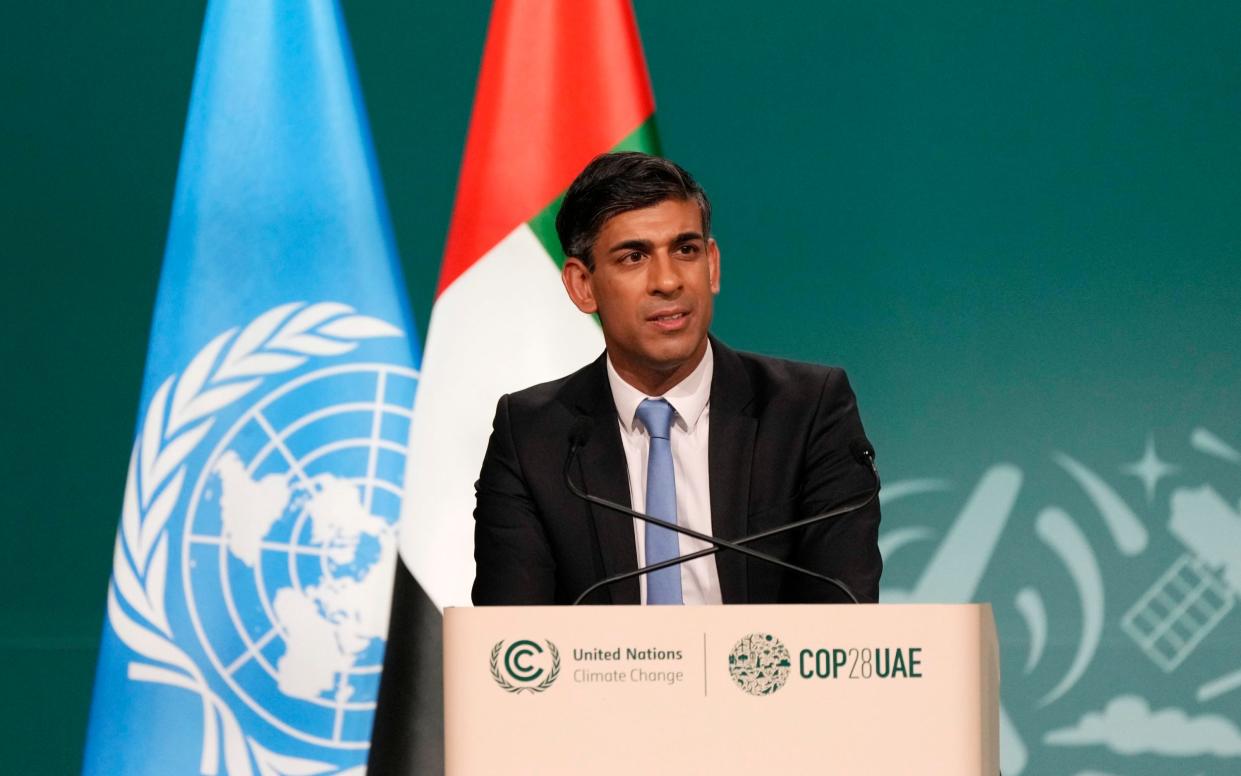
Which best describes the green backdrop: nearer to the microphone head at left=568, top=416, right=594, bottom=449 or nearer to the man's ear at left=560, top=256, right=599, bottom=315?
the man's ear at left=560, top=256, right=599, bottom=315

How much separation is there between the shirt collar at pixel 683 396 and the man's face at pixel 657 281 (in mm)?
46

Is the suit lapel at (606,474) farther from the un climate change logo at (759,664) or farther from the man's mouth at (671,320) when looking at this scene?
the un climate change logo at (759,664)

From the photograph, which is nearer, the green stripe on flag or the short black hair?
the short black hair

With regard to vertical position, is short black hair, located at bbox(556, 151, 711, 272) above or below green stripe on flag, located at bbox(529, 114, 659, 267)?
below

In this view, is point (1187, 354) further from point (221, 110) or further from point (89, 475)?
point (89, 475)

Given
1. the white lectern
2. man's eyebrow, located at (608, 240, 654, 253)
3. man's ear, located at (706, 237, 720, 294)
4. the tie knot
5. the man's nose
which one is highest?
man's ear, located at (706, 237, 720, 294)

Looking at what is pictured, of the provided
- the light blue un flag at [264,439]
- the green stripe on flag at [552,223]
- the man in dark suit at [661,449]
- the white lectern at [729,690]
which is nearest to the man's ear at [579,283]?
the man in dark suit at [661,449]

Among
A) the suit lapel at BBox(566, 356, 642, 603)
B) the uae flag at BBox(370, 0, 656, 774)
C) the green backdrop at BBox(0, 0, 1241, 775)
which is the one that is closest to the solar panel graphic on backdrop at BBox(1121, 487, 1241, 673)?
the green backdrop at BBox(0, 0, 1241, 775)

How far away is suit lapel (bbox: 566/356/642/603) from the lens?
1.87 metres

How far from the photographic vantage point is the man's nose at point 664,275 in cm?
194

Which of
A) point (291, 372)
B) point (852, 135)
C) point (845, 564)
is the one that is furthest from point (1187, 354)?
point (291, 372)

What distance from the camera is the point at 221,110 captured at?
311 centimetres

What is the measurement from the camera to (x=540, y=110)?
121 inches

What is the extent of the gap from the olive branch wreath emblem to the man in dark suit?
1.15 metres
